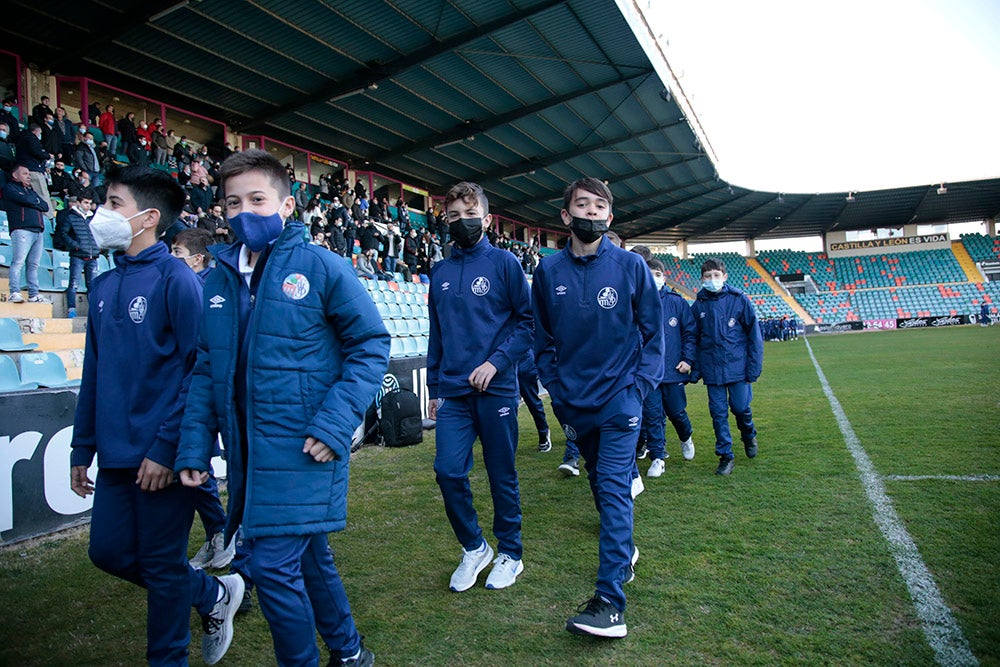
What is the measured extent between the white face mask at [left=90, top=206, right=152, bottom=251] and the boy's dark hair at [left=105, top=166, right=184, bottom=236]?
108 millimetres

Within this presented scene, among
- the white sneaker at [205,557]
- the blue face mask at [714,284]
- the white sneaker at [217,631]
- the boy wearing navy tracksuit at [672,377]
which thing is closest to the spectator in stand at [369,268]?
the boy wearing navy tracksuit at [672,377]

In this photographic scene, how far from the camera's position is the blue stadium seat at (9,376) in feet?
16.5

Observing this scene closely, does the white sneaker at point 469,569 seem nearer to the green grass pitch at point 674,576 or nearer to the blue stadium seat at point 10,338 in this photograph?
the green grass pitch at point 674,576

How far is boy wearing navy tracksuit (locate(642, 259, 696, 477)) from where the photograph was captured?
18.9ft

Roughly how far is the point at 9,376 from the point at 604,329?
4.99 m

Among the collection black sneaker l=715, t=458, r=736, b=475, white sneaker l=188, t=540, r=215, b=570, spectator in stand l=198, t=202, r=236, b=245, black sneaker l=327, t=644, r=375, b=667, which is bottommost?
white sneaker l=188, t=540, r=215, b=570

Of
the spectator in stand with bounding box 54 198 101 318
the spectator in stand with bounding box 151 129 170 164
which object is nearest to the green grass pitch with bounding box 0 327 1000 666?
the spectator in stand with bounding box 54 198 101 318

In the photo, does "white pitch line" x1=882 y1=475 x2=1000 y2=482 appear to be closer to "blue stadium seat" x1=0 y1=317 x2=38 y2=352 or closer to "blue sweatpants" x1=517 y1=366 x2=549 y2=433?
"blue sweatpants" x1=517 y1=366 x2=549 y2=433

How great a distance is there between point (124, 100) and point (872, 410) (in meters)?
18.4

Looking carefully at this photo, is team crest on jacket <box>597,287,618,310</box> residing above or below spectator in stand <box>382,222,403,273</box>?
below

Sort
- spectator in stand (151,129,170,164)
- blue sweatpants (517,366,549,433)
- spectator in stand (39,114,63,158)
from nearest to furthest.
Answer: blue sweatpants (517,366,549,433)
spectator in stand (39,114,63,158)
spectator in stand (151,129,170,164)

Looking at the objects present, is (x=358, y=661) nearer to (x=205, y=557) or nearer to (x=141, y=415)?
(x=141, y=415)

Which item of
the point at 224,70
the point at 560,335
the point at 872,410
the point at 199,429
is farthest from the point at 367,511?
the point at 224,70

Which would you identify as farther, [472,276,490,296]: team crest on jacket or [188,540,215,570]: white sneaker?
[188,540,215,570]: white sneaker
